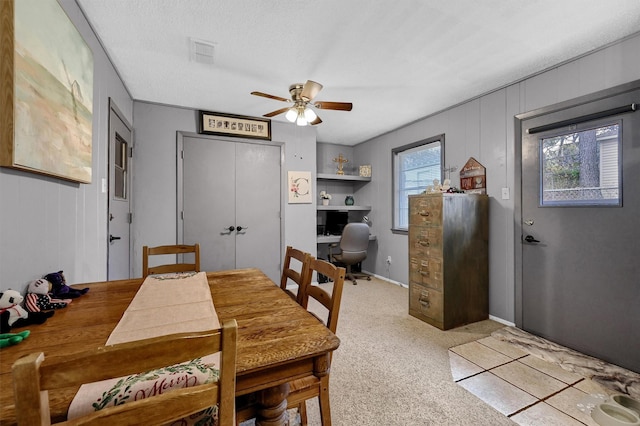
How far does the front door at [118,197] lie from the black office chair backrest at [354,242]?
2.70 m

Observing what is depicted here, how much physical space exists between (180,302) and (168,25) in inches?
73.8

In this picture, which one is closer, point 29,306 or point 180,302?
point 29,306

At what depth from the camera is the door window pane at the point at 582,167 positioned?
2041 mm

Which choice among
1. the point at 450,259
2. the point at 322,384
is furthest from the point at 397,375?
the point at 450,259

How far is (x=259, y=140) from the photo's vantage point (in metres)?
3.69

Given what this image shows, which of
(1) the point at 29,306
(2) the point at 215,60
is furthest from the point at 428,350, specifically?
(2) the point at 215,60

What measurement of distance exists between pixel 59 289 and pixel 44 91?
91 cm

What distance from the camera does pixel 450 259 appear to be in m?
2.66

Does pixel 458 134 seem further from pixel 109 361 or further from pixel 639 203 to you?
pixel 109 361

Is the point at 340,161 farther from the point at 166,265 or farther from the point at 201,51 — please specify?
the point at 166,265

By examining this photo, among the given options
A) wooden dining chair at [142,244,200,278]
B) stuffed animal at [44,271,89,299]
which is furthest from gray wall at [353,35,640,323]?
stuffed animal at [44,271,89,299]

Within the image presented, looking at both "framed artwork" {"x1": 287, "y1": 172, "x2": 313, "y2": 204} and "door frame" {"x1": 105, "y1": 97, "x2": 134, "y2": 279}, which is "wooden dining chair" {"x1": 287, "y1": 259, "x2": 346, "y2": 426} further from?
"framed artwork" {"x1": 287, "y1": 172, "x2": 313, "y2": 204}

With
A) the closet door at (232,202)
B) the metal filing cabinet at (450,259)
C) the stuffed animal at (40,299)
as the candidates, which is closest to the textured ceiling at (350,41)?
the closet door at (232,202)

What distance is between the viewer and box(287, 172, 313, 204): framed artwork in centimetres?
390
